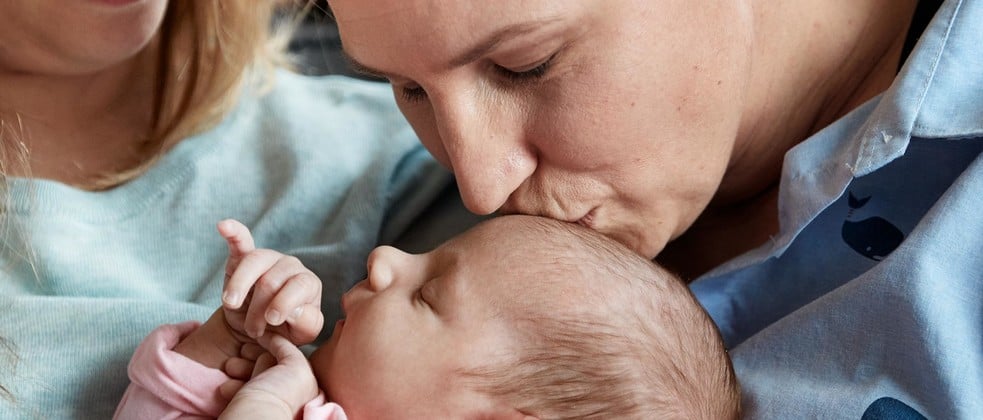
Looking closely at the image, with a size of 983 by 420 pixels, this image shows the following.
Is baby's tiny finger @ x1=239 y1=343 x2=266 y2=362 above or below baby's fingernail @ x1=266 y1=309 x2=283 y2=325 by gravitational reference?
below

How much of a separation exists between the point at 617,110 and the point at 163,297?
76 cm

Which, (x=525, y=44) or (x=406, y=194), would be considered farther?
(x=406, y=194)

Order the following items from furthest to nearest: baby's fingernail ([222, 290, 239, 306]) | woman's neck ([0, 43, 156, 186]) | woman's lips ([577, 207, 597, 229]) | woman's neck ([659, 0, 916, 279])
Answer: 1. woman's neck ([0, 43, 156, 186])
2. woman's neck ([659, 0, 916, 279])
3. woman's lips ([577, 207, 597, 229])
4. baby's fingernail ([222, 290, 239, 306])

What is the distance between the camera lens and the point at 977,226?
125 cm

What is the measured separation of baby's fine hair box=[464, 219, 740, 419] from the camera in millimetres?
1161

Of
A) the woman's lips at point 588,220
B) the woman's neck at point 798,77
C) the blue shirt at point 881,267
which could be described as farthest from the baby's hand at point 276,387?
the woman's neck at point 798,77

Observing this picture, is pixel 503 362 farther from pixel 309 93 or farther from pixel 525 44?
pixel 309 93

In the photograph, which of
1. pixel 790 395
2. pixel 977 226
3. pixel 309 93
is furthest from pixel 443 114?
pixel 309 93

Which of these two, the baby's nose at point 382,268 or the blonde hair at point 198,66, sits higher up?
the baby's nose at point 382,268

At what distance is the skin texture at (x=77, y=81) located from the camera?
1.55 m

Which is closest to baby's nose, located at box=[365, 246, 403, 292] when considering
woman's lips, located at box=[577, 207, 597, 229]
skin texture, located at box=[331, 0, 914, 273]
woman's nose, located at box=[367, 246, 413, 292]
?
woman's nose, located at box=[367, 246, 413, 292]

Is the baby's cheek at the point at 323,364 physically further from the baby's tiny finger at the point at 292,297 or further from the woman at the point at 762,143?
the woman at the point at 762,143

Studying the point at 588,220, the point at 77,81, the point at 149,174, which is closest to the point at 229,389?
the point at 588,220

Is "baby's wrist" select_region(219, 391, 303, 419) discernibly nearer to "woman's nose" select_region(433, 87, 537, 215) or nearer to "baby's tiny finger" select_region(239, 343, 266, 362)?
"baby's tiny finger" select_region(239, 343, 266, 362)
